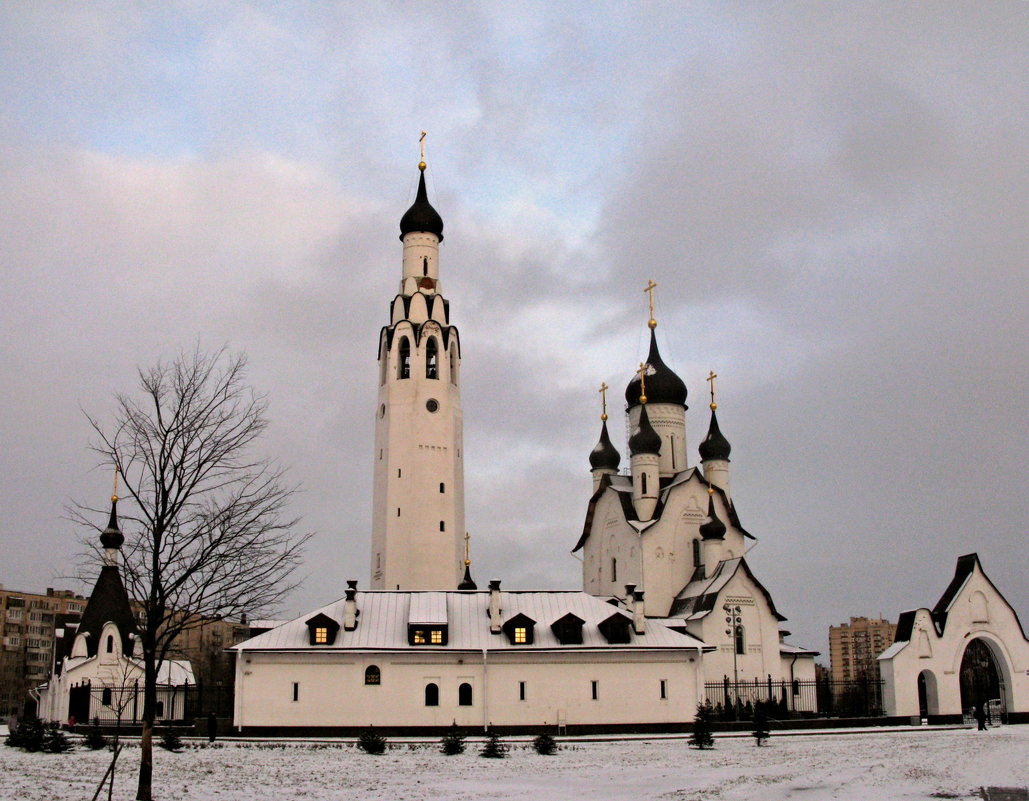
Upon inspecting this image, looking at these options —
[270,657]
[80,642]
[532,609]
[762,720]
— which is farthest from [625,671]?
[80,642]

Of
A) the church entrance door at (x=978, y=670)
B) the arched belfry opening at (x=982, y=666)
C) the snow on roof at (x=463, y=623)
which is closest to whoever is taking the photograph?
the snow on roof at (x=463, y=623)

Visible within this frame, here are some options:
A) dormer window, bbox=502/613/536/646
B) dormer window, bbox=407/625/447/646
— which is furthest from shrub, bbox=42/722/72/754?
dormer window, bbox=502/613/536/646

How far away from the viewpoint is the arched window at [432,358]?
5878cm

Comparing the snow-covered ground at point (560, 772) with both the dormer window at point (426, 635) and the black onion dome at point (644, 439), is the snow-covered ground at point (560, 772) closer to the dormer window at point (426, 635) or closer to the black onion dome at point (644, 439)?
the dormer window at point (426, 635)

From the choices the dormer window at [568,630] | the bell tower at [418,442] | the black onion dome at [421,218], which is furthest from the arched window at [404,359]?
the dormer window at [568,630]

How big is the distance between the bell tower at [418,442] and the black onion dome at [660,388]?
930 cm

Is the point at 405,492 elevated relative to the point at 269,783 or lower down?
elevated

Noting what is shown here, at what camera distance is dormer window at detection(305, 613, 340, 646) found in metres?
36.9

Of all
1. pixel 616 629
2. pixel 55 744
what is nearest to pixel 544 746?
pixel 55 744

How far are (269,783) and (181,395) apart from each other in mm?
7183

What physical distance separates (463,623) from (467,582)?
45.5 feet

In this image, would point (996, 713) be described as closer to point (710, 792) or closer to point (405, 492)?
point (405, 492)

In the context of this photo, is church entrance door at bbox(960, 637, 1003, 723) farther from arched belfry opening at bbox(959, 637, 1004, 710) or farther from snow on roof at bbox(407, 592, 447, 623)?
snow on roof at bbox(407, 592, 447, 623)

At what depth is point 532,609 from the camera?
131 ft
